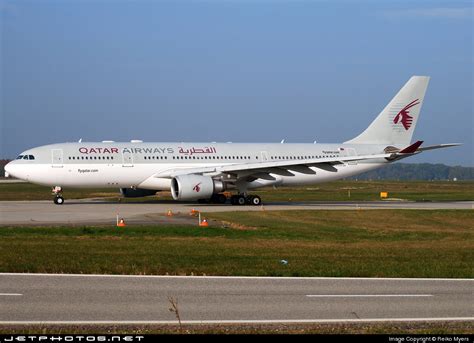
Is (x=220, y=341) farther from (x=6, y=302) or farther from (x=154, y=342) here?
(x=6, y=302)

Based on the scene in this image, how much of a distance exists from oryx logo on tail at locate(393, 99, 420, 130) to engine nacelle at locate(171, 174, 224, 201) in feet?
45.5

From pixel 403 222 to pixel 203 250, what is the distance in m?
15.7

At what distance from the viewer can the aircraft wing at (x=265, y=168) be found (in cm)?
4269

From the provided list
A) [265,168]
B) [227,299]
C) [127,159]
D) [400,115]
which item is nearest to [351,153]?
[400,115]

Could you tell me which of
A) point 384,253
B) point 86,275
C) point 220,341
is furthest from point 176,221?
point 220,341

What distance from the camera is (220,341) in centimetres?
912

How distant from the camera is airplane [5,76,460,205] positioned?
41.7 meters

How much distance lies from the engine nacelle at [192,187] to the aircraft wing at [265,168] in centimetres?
175

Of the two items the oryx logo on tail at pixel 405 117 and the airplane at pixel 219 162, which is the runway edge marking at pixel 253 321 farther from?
the oryx logo on tail at pixel 405 117

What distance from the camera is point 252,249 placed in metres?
20.5

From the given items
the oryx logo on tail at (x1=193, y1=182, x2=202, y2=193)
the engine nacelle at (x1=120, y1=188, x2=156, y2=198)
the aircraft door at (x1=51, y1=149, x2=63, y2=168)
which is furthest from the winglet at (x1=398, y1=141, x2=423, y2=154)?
the aircraft door at (x1=51, y1=149, x2=63, y2=168)

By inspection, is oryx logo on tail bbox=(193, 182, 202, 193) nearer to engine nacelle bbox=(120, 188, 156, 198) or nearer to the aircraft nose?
engine nacelle bbox=(120, 188, 156, 198)

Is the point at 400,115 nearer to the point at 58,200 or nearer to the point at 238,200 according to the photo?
the point at 238,200

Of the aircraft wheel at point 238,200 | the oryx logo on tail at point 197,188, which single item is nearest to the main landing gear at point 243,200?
the aircraft wheel at point 238,200
